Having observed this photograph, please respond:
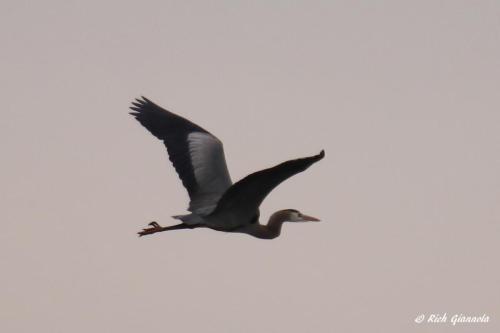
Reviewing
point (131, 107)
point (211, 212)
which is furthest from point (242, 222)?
point (131, 107)

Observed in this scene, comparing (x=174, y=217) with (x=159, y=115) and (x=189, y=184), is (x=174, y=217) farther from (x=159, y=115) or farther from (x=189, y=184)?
Result: (x=159, y=115)

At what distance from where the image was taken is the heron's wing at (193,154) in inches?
677

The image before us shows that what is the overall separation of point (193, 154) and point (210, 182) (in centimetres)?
77

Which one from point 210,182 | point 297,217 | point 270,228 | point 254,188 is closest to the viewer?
point 254,188

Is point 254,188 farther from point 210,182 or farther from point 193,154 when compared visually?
point 193,154

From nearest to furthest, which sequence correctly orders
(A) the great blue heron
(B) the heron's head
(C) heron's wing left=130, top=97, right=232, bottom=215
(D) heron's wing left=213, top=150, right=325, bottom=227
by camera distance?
(D) heron's wing left=213, top=150, right=325, bottom=227
(A) the great blue heron
(C) heron's wing left=130, top=97, right=232, bottom=215
(B) the heron's head

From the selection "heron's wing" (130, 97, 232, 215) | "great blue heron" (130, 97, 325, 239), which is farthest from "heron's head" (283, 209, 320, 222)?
"heron's wing" (130, 97, 232, 215)

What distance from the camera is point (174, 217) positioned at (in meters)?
16.3

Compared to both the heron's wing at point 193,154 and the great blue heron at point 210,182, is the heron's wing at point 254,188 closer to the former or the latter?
the great blue heron at point 210,182

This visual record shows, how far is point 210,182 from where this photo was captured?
17359mm

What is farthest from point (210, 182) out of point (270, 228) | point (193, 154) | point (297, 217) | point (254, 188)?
point (254, 188)

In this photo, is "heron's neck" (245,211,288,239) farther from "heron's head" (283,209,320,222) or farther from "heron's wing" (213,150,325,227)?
"heron's wing" (213,150,325,227)

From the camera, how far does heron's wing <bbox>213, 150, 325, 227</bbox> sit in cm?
1347

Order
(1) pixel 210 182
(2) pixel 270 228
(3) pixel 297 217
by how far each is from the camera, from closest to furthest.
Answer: (2) pixel 270 228 → (1) pixel 210 182 → (3) pixel 297 217
